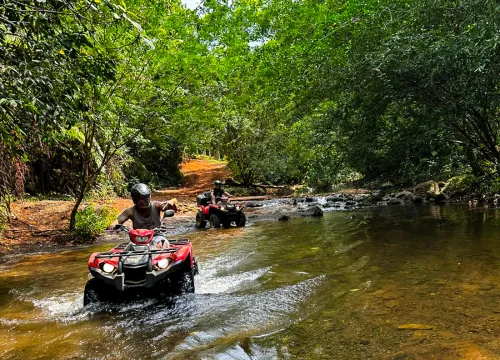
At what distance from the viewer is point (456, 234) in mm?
8336

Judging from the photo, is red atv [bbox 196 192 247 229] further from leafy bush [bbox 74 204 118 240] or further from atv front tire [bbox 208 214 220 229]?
leafy bush [bbox 74 204 118 240]

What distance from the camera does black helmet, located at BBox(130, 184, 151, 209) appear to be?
5645mm

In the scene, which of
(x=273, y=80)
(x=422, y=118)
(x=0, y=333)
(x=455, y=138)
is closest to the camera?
(x=0, y=333)

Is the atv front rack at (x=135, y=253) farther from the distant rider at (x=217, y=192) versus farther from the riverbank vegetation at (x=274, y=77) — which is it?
the distant rider at (x=217, y=192)

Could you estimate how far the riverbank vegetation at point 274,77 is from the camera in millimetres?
4859

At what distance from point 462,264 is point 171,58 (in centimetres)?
1008

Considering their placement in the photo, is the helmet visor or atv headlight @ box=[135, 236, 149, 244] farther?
the helmet visor

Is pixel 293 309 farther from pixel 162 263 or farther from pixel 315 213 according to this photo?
pixel 315 213

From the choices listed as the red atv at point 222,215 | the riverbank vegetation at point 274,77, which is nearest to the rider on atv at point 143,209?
the riverbank vegetation at point 274,77

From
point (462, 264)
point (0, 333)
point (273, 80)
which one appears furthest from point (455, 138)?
point (0, 333)

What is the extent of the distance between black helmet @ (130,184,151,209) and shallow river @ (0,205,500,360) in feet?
4.60

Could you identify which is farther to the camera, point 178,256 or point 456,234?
point 456,234

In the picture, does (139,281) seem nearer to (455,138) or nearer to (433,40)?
(433,40)

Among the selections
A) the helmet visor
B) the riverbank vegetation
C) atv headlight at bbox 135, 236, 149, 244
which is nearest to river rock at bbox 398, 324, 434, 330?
atv headlight at bbox 135, 236, 149, 244
